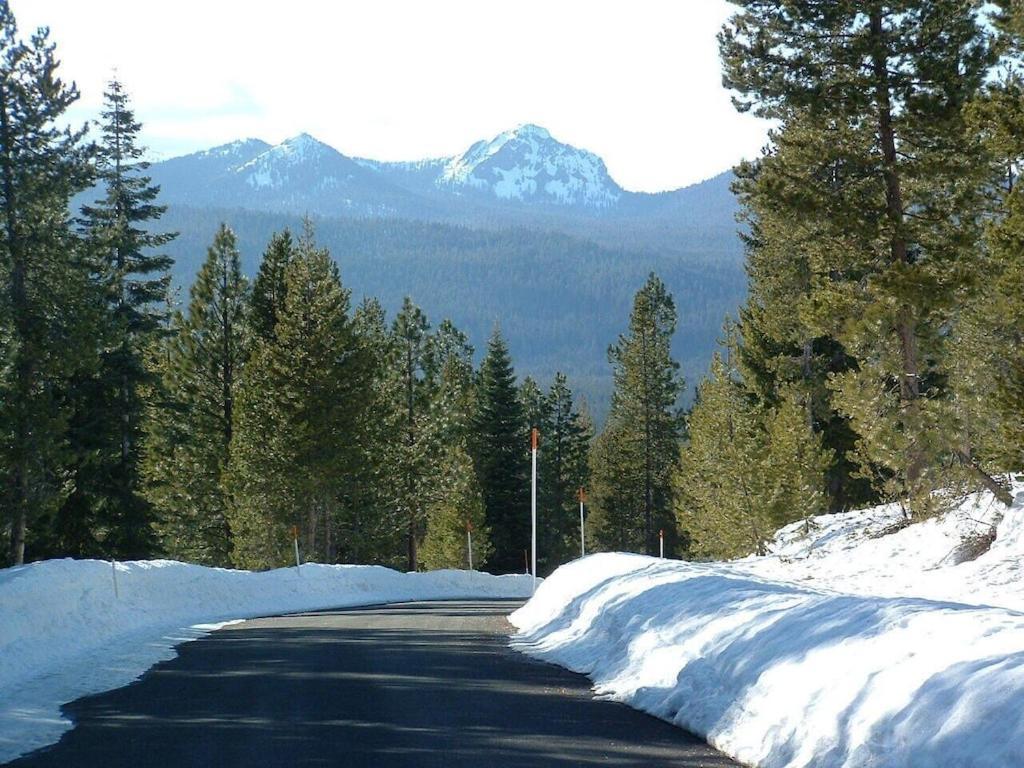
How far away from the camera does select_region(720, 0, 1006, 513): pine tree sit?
2036 cm

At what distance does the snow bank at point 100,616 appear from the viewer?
39.0 ft

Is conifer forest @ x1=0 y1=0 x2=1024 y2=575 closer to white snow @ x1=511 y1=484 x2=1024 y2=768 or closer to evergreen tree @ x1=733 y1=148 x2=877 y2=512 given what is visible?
evergreen tree @ x1=733 y1=148 x2=877 y2=512

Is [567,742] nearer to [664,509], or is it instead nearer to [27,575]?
[27,575]

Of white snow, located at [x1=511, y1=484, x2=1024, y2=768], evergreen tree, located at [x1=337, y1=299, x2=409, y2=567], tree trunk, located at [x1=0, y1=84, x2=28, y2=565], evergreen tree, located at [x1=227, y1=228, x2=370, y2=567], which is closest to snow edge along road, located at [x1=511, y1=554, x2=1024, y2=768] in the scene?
white snow, located at [x1=511, y1=484, x2=1024, y2=768]

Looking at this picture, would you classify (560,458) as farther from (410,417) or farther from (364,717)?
(364,717)

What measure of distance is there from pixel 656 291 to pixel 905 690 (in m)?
70.4

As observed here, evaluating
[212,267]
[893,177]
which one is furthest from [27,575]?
[212,267]

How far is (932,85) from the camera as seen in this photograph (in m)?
20.9

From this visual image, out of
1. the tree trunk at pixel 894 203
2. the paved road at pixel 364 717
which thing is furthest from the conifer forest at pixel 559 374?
the paved road at pixel 364 717

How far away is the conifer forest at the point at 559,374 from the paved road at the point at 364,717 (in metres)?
7.91

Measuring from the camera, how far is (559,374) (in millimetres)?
75188

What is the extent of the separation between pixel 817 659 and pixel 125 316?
3085 cm

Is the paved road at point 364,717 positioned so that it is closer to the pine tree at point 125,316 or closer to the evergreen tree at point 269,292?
the pine tree at point 125,316

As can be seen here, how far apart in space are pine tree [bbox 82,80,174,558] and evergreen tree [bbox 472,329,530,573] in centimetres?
2627
